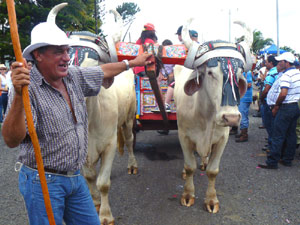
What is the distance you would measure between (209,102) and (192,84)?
1.01 feet

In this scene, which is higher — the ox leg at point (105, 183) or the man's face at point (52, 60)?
the man's face at point (52, 60)

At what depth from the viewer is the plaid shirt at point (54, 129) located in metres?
1.74

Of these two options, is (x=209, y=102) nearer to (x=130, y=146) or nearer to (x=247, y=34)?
(x=247, y=34)

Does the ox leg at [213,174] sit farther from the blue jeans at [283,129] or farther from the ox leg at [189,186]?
the blue jeans at [283,129]

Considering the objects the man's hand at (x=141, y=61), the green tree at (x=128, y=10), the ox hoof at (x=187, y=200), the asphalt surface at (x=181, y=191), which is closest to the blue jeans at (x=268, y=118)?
the asphalt surface at (x=181, y=191)

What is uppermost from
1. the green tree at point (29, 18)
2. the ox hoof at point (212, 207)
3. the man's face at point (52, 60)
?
the green tree at point (29, 18)

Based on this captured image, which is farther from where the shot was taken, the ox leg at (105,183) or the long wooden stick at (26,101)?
the ox leg at (105,183)

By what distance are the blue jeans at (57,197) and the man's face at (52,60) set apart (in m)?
0.64

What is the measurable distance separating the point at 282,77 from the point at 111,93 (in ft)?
10.3

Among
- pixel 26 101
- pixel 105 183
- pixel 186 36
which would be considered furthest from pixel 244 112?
pixel 26 101

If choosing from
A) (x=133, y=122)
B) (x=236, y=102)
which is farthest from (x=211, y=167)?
(x=133, y=122)

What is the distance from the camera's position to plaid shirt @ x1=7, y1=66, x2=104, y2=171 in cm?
174

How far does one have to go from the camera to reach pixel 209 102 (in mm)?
3266

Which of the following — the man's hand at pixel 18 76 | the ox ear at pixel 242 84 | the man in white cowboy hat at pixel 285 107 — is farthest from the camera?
the man in white cowboy hat at pixel 285 107
